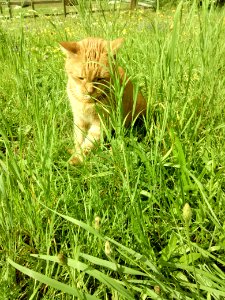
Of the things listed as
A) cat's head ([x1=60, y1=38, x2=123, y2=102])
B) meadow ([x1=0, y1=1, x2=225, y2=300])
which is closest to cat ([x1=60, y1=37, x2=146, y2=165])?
cat's head ([x1=60, y1=38, x2=123, y2=102])

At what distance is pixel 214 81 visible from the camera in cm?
111

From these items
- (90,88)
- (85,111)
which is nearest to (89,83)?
(90,88)

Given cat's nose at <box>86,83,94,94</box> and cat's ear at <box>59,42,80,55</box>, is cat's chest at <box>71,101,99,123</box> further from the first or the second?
cat's ear at <box>59,42,80,55</box>

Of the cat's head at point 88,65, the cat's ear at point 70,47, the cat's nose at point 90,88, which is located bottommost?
the cat's nose at point 90,88

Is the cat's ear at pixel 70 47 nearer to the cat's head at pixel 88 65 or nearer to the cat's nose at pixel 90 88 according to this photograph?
the cat's head at pixel 88 65

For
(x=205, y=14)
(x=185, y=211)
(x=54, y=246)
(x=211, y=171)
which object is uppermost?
(x=205, y=14)

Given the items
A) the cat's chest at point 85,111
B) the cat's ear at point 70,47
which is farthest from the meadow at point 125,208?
the cat's chest at point 85,111

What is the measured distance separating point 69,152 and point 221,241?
68 cm

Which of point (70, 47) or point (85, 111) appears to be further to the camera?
point (85, 111)

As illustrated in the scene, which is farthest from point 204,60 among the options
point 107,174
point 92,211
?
point 92,211

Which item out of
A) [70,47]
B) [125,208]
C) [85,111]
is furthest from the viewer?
[85,111]

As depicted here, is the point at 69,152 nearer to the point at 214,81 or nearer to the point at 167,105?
the point at 167,105

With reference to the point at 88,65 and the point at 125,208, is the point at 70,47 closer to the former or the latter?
the point at 88,65

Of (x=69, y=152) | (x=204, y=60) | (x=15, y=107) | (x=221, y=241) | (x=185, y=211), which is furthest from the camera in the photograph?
(x=15, y=107)
